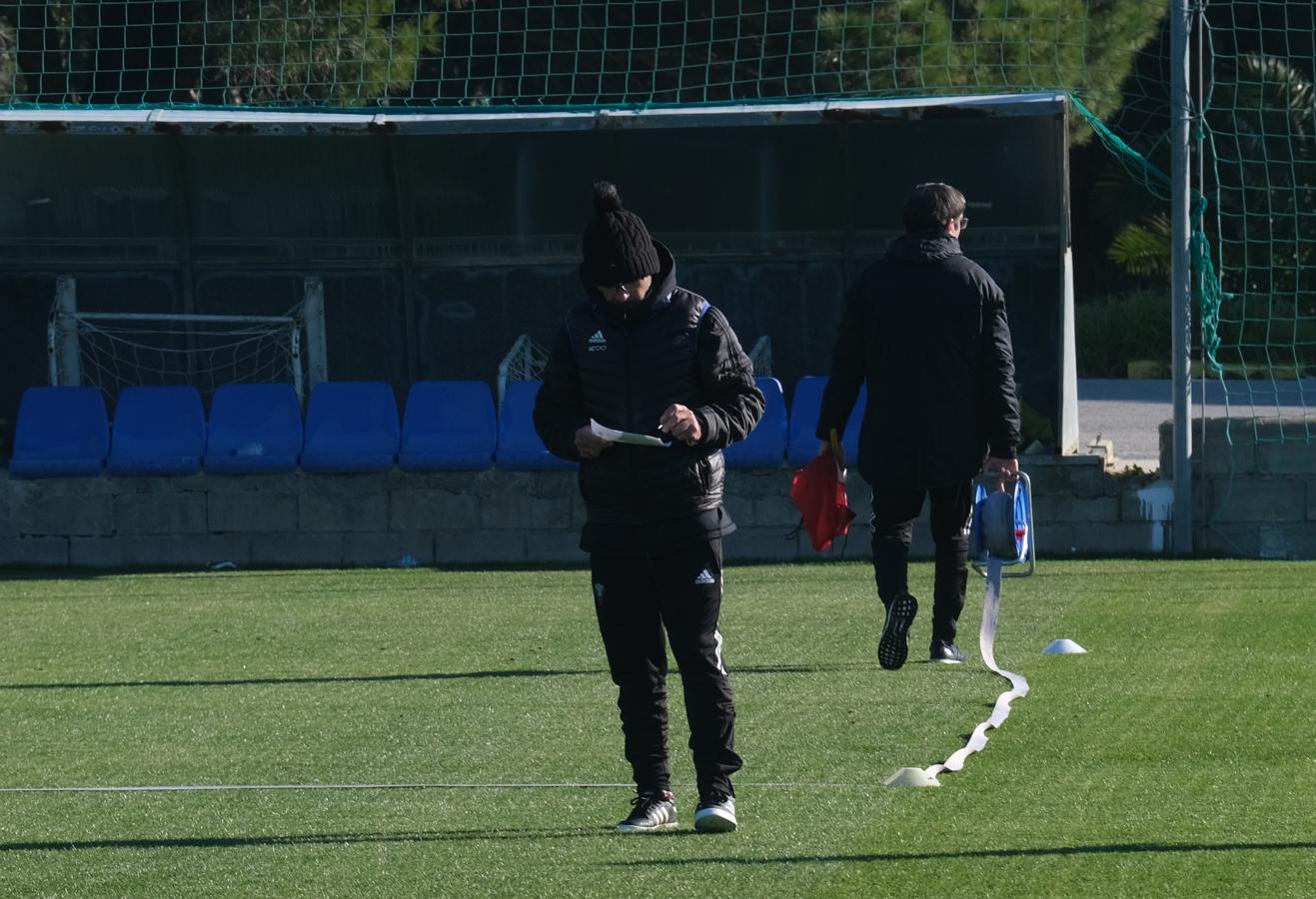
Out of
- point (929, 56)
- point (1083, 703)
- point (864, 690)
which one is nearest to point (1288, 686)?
point (1083, 703)

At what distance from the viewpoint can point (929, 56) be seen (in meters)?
20.0

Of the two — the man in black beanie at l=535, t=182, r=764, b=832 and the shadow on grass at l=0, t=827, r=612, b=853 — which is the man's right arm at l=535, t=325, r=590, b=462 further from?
the shadow on grass at l=0, t=827, r=612, b=853

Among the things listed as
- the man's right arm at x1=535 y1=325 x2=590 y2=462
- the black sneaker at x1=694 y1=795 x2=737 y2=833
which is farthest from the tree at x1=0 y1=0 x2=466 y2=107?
the black sneaker at x1=694 y1=795 x2=737 y2=833

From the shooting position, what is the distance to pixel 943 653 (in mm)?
9062

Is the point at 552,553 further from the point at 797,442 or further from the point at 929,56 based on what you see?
the point at 929,56

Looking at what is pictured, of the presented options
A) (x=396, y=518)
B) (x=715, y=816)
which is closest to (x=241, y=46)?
(x=396, y=518)

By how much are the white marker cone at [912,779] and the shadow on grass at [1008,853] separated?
899mm

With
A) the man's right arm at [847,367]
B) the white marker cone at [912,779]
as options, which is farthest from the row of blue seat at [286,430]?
the white marker cone at [912,779]

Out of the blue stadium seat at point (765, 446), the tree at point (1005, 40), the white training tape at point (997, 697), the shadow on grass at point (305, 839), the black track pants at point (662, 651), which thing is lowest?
the shadow on grass at point (305, 839)

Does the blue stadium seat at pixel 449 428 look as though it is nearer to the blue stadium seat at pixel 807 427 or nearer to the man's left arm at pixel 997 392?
the blue stadium seat at pixel 807 427

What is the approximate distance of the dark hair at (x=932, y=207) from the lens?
28.1 feet

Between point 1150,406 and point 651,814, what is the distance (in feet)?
67.3

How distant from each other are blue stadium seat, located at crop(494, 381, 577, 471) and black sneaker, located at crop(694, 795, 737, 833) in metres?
9.25

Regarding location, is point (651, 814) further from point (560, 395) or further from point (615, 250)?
point (615, 250)
